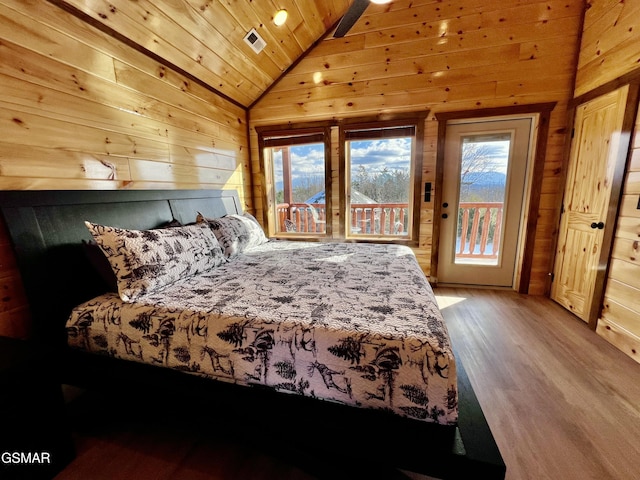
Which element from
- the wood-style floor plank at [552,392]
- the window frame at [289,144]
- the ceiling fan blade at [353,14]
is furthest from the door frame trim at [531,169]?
the ceiling fan blade at [353,14]

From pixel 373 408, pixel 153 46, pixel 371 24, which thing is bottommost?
pixel 373 408

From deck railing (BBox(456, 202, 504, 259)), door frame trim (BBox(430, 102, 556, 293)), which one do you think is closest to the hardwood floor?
door frame trim (BBox(430, 102, 556, 293))

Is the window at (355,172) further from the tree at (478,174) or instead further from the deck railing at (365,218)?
the tree at (478,174)

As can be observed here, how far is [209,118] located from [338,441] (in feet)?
9.99

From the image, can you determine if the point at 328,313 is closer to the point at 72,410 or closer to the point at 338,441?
the point at 338,441

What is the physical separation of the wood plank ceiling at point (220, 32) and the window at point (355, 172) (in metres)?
0.72

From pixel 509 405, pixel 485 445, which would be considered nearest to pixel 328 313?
pixel 485 445

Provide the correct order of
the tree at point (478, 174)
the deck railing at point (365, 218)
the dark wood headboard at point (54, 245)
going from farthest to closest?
the deck railing at point (365, 218) < the tree at point (478, 174) < the dark wood headboard at point (54, 245)

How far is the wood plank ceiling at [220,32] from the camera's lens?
180 cm

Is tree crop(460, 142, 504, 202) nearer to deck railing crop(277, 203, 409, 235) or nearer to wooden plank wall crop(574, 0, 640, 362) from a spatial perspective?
deck railing crop(277, 203, 409, 235)

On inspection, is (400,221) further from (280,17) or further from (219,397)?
(219,397)

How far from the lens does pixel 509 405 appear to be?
154 centimetres

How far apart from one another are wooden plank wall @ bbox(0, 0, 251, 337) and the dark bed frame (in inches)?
5.7

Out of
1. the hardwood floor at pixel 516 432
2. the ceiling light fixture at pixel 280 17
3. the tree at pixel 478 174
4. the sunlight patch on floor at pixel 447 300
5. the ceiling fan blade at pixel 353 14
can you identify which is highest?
the ceiling light fixture at pixel 280 17
